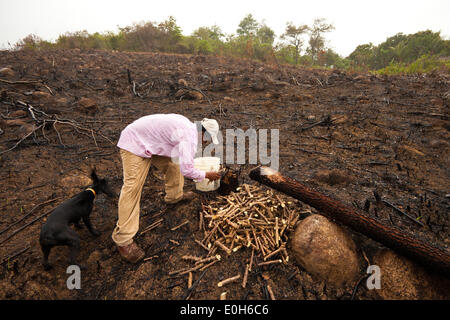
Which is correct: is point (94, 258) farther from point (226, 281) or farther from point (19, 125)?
point (19, 125)

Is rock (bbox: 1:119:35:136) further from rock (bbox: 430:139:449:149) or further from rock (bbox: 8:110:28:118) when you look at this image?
rock (bbox: 430:139:449:149)

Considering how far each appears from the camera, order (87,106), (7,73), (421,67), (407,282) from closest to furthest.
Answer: (407,282) < (87,106) < (7,73) < (421,67)

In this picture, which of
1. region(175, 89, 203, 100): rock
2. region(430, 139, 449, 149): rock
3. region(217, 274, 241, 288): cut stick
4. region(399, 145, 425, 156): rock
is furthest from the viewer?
region(175, 89, 203, 100): rock

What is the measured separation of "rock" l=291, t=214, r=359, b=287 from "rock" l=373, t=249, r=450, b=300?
319mm

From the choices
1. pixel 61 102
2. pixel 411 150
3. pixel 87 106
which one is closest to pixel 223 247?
pixel 411 150

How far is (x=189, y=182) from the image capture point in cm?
461

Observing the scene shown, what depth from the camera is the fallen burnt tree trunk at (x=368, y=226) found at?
2.40 metres

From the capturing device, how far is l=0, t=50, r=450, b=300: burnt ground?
2.67 metres

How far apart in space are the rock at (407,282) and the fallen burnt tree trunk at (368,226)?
5.7 inches

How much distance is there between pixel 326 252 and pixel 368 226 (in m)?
0.63

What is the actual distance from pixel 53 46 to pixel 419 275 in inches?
789

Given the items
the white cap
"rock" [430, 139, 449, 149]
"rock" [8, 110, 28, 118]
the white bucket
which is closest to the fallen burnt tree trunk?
the white bucket

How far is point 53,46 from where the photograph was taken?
46.4 ft
